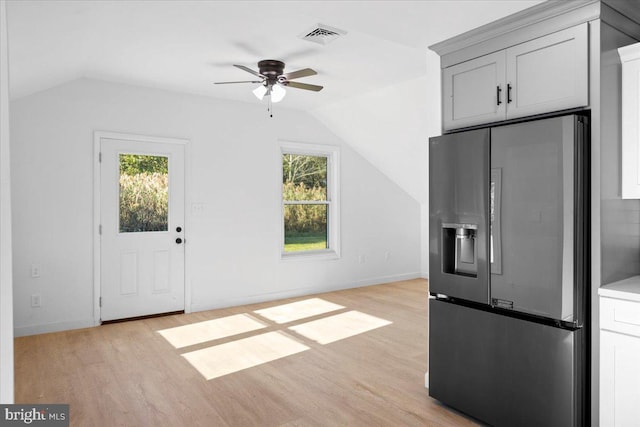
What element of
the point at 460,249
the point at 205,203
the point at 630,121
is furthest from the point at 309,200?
the point at 630,121

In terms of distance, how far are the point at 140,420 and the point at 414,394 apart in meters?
1.73

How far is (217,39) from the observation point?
3.26 m

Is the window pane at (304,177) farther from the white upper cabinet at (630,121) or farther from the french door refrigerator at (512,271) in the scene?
the white upper cabinet at (630,121)

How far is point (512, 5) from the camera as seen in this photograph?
2.09 meters

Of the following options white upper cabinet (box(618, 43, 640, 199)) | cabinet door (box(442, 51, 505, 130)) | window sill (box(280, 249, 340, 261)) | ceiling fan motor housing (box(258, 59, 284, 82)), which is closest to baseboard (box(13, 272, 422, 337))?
window sill (box(280, 249, 340, 261))

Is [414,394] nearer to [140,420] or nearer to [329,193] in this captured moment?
[140,420]

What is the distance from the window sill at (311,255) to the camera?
5805mm

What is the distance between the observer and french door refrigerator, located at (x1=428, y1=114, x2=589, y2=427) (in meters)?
2.00

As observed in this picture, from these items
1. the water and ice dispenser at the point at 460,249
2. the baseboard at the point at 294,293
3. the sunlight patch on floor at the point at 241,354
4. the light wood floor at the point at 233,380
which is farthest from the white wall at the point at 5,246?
the baseboard at the point at 294,293

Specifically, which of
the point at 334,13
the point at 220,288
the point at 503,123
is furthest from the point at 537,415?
the point at 220,288

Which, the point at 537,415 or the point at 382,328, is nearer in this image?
the point at 537,415

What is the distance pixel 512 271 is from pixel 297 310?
10.6 feet

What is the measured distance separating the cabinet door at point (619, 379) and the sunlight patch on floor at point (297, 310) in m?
3.12

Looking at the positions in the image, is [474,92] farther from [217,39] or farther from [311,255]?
[311,255]
